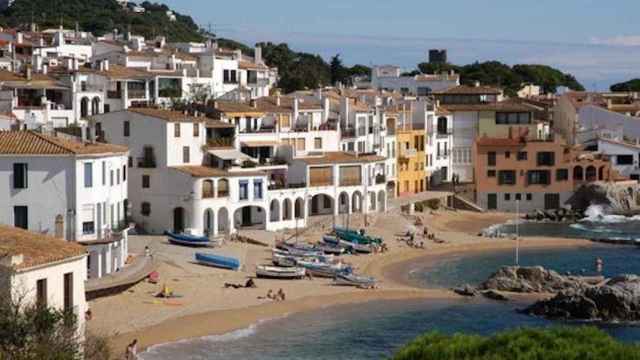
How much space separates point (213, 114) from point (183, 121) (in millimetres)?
7466

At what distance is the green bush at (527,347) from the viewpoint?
22.0 metres

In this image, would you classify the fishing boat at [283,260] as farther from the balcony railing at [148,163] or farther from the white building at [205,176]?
the balcony railing at [148,163]

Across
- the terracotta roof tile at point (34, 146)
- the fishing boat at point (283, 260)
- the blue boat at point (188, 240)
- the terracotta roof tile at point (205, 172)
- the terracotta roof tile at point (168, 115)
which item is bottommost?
the fishing boat at point (283, 260)

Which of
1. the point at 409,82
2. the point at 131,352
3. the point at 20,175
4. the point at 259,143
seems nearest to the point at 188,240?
the point at 20,175

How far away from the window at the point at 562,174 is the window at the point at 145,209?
3799 centimetres

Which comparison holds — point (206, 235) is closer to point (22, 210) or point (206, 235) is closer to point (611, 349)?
point (22, 210)

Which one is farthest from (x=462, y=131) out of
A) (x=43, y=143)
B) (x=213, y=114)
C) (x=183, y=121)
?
(x=43, y=143)

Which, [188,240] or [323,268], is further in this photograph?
[188,240]

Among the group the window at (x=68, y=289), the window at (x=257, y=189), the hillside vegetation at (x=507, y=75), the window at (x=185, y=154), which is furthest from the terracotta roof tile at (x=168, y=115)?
the hillside vegetation at (x=507, y=75)

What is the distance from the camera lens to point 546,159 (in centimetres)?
8988

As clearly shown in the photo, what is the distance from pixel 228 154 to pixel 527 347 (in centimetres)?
4403

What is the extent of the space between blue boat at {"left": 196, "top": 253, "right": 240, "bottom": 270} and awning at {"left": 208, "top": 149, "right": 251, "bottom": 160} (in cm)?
1107

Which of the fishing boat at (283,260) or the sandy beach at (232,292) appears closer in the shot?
the sandy beach at (232,292)

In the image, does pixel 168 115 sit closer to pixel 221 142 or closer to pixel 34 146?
pixel 221 142
